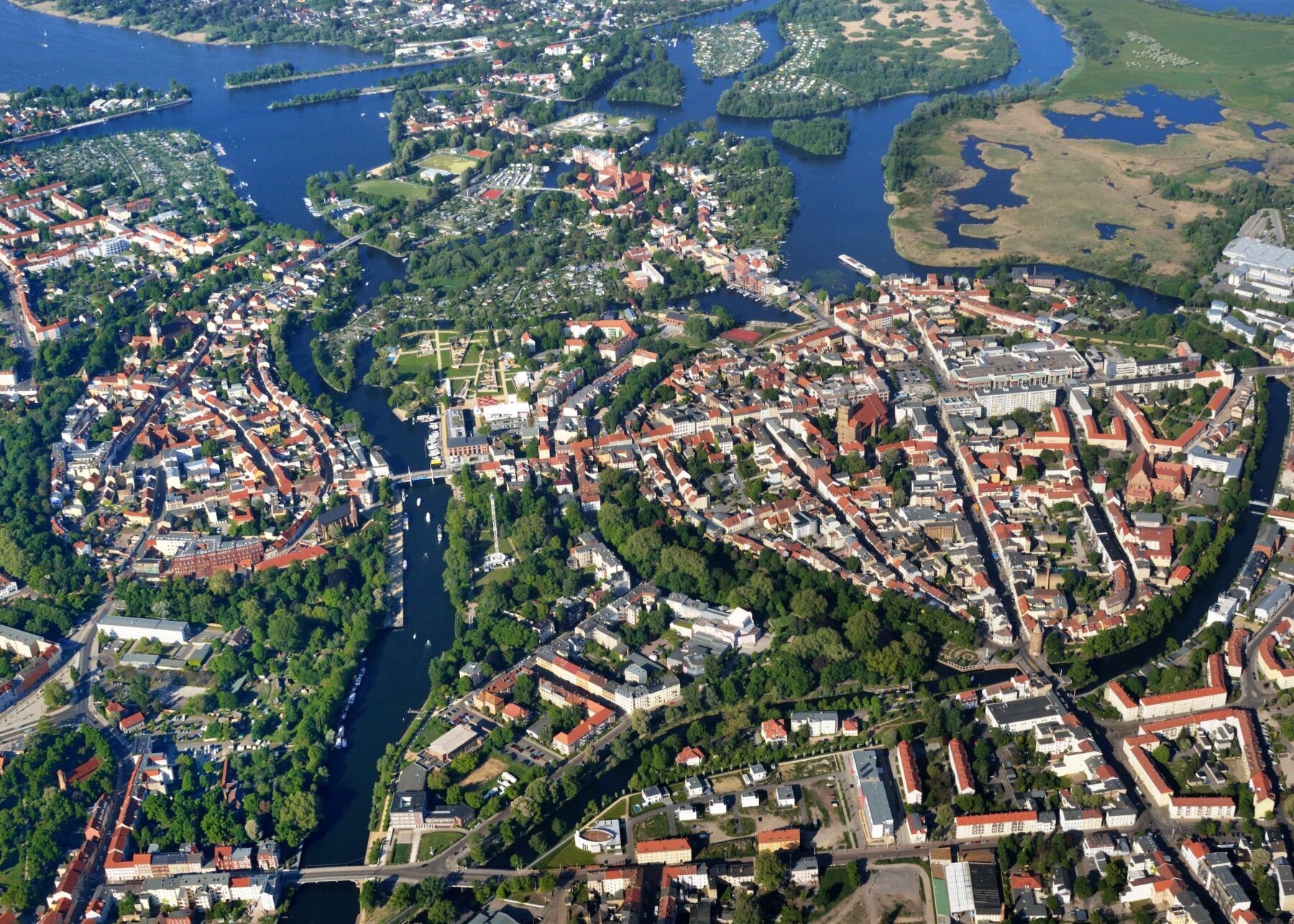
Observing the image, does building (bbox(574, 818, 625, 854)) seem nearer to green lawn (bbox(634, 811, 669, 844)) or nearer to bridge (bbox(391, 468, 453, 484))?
green lawn (bbox(634, 811, 669, 844))

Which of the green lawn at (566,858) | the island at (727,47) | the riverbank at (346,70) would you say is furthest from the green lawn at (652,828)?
the riverbank at (346,70)

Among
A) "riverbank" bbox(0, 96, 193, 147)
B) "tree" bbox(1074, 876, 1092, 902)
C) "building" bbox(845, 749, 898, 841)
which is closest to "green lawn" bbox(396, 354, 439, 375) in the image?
"building" bbox(845, 749, 898, 841)

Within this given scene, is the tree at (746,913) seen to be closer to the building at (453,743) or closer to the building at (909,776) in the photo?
the building at (909,776)

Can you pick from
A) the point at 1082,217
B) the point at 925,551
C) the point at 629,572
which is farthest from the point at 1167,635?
the point at 1082,217

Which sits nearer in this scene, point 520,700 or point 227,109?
point 520,700

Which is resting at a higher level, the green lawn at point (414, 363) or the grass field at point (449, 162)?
the green lawn at point (414, 363)

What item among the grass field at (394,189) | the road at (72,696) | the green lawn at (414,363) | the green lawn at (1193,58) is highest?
the road at (72,696)

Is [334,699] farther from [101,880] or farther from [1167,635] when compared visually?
[1167,635]
